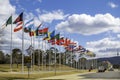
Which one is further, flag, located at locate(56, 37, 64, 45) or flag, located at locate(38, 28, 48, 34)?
flag, located at locate(56, 37, 64, 45)

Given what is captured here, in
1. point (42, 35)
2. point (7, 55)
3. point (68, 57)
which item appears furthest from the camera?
point (68, 57)

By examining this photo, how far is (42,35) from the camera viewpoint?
82.9m

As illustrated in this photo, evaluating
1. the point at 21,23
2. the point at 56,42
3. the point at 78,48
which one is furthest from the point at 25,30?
the point at 78,48

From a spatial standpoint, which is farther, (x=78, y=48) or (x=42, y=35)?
(x=78, y=48)

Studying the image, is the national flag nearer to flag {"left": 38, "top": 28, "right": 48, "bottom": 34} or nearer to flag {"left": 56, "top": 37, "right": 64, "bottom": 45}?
flag {"left": 56, "top": 37, "right": 64, "bottom": 45}

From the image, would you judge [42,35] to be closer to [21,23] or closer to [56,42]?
[56,42]

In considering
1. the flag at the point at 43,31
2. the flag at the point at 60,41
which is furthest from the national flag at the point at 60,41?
the flag at the point at 43,31

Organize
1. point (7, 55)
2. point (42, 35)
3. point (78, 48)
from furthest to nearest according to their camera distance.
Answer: point (7, 55), point (78, 48), point (42, 35)

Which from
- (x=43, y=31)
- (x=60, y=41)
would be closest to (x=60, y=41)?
(x=60, y=41)

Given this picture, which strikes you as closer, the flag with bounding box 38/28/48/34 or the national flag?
the flag with bounding box 38/28/48/34

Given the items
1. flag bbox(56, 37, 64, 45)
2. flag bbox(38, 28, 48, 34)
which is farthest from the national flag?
flag bbox(38, 28, 48, 34)

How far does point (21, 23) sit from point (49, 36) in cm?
2045

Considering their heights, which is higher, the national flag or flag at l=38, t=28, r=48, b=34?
flag at l=38, t=28, r=48, b=34

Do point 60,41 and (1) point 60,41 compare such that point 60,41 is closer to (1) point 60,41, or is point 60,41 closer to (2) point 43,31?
(1) point 60,41
